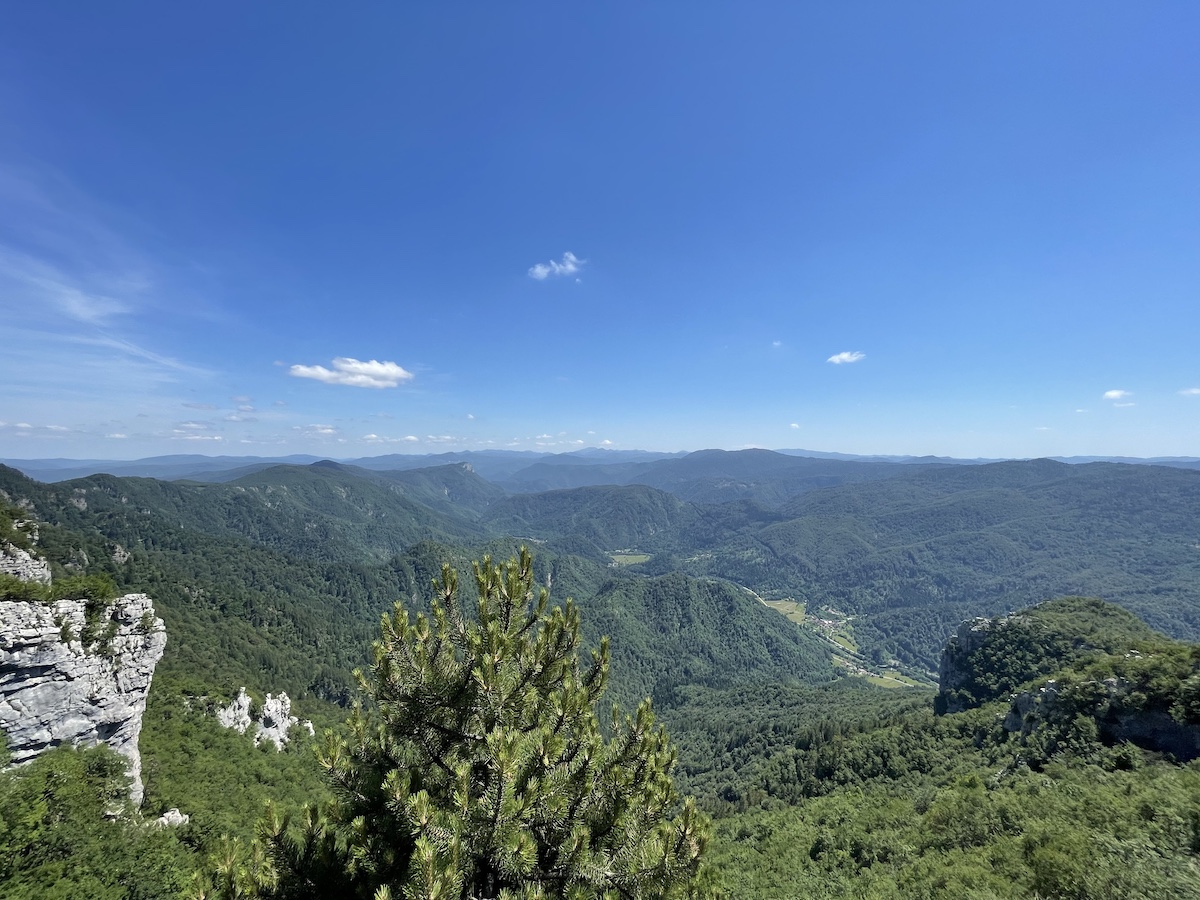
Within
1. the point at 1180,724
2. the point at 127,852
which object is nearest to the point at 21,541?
the point at 127,852

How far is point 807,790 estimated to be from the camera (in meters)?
76.7

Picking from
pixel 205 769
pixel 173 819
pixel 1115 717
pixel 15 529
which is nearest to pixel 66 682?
pixel 173 819

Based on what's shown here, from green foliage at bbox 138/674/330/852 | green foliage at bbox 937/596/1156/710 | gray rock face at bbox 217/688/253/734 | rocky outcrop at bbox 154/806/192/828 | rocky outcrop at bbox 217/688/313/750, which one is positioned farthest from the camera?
green foliage at bbox 937/596/1156/710

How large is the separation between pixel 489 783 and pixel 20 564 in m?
70.3

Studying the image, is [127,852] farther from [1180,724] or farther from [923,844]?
[1180,724]

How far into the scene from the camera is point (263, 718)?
2645 inches

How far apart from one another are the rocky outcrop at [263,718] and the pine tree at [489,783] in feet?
246

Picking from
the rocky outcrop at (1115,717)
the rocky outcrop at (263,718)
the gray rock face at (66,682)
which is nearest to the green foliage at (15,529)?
the gray rock face at (66,682)

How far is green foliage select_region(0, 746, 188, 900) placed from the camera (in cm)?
2102

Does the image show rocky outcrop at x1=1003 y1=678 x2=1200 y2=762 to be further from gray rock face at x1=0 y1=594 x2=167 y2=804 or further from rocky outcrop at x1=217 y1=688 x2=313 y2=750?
rocky outcrop at x1=217 y1=688 x2=313 y2=750

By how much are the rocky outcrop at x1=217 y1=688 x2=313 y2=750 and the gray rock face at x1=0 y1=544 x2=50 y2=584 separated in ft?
84.5

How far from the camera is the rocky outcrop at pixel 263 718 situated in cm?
6178

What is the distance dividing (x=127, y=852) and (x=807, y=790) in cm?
8574

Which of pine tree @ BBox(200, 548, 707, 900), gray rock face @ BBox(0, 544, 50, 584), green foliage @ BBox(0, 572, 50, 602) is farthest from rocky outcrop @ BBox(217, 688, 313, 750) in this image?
pine tree @ BBox(200, 548, 707, 900)
